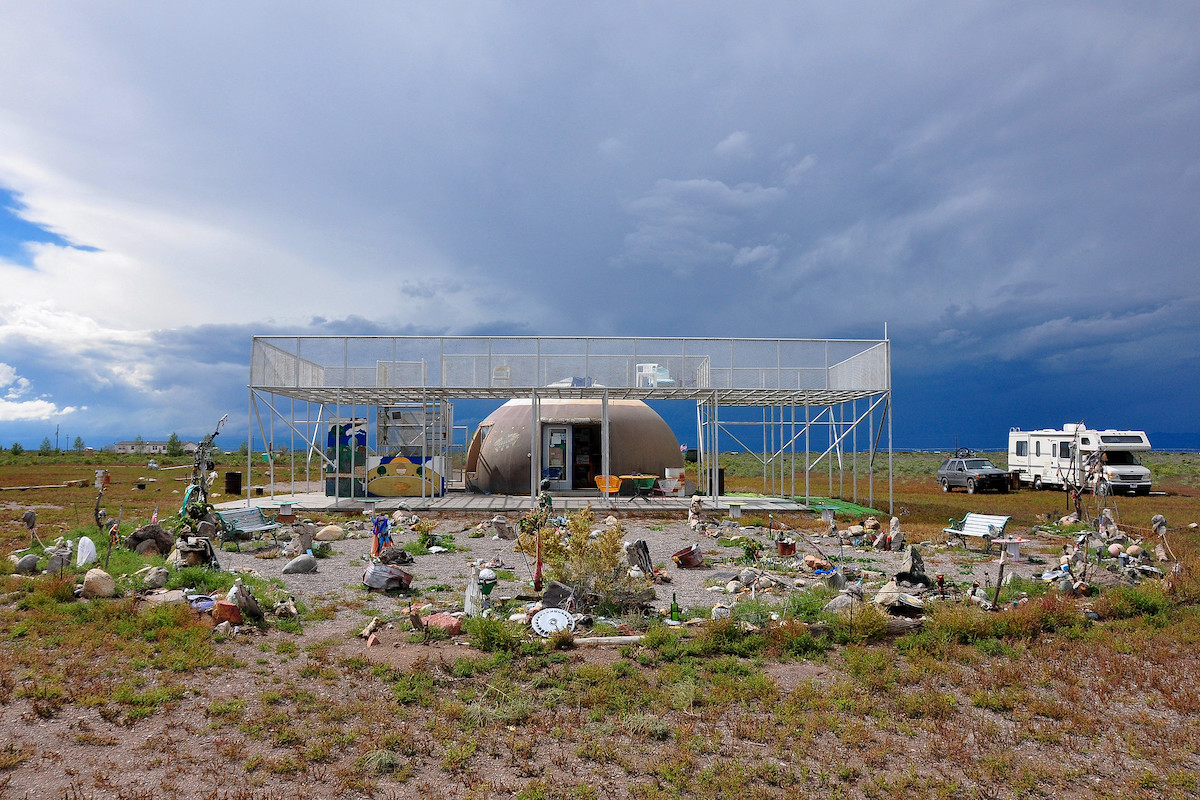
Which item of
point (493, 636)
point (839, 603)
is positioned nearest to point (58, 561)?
point (493, 636)

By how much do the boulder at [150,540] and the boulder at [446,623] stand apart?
6.60m

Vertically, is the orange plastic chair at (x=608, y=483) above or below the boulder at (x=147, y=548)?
above

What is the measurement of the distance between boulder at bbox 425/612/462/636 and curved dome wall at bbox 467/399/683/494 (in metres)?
16.3

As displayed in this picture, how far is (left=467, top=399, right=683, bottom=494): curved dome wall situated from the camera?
938 inches

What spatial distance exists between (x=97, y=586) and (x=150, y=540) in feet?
10.7

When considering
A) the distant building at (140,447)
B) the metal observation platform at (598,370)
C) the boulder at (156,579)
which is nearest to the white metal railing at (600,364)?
the metal observation platform at (598,370)

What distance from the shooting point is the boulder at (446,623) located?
693 centimetres

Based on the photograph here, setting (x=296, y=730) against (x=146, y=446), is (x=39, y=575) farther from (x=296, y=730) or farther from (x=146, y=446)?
(x=146, y=446)

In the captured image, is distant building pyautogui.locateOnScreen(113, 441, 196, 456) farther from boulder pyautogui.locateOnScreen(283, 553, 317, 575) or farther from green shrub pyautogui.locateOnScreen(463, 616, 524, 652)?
green shrub pyautogui.locateOnScreen(463, 616, 524, 652)

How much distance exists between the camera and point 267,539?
43.2 feet

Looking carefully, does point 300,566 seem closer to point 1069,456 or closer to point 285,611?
point 285,611

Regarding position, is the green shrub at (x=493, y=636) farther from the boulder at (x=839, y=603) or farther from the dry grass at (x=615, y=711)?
the boulder at (x=839, y=603)

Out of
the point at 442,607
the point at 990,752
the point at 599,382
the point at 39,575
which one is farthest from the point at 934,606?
the point at 599,382

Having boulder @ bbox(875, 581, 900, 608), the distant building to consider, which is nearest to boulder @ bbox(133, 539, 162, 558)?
boulder @ bbox(875, 581, 900, 608)
